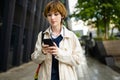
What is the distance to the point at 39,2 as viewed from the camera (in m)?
25.7

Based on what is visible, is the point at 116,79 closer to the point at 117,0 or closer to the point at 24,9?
the point at 24,9

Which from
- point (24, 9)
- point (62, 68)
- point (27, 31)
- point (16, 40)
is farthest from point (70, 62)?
point (27, 31)

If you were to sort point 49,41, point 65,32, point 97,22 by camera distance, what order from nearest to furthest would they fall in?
point 49,41
point 65,32
point 97,22

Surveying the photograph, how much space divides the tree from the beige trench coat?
20.8 meters

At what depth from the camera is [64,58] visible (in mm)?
3000

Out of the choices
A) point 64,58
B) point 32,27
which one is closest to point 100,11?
point 32,27

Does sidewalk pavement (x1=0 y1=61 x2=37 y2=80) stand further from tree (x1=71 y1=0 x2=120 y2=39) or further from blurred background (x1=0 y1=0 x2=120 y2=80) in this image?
tree (x1=71 y1=0 x2=120 y2=39)

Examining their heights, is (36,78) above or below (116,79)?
above

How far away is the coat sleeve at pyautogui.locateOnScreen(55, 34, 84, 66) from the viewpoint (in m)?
2.98

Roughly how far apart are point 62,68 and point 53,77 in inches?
5.4

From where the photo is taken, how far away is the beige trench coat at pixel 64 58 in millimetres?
2990

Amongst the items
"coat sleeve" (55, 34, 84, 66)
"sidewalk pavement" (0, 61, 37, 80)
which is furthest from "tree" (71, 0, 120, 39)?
"coat sleeve" (55, 34, 84, 66)

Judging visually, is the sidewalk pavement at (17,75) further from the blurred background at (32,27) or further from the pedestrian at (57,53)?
the pedestrian at (57,53)

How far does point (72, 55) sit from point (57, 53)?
226 mm
